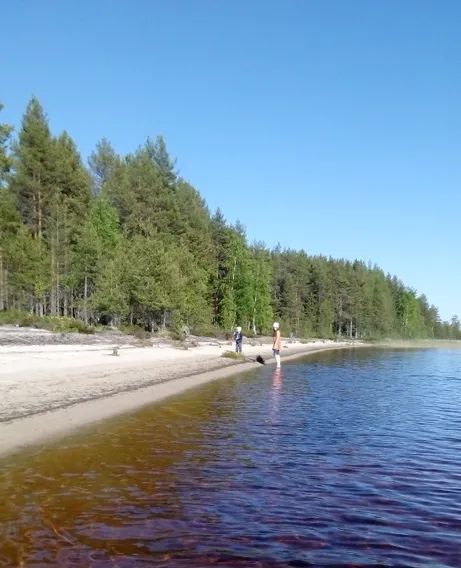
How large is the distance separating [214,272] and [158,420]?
60917 millimetres

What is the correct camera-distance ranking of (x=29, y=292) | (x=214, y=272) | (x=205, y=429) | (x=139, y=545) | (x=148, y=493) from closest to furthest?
1. (x=139, y=545)
2. (x=148, y=493)
3. (x=205, y=429)
4. (x=29, y=292)
5. (x=214, y=272)

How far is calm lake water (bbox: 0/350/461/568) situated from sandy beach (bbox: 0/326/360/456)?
33.1 inches

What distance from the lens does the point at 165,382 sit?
70.9ft

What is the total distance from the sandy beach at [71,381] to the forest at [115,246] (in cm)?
1340

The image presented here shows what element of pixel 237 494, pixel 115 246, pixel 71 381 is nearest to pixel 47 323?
pixel 115 246

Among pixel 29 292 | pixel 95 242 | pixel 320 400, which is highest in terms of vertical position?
pixel 95 242

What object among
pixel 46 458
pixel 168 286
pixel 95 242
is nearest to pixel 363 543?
pixel 46 458

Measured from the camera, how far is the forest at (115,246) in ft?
162

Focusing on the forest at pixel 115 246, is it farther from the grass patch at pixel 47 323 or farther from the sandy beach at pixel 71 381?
the sandy beach at pixel 71 381

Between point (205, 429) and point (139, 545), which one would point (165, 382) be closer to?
point (205, 429)

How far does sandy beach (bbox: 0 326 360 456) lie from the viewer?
12078 millimetres

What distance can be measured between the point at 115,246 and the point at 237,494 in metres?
53.1

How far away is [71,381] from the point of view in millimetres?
17422

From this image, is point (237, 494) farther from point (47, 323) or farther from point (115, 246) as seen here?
point (115, 246)
